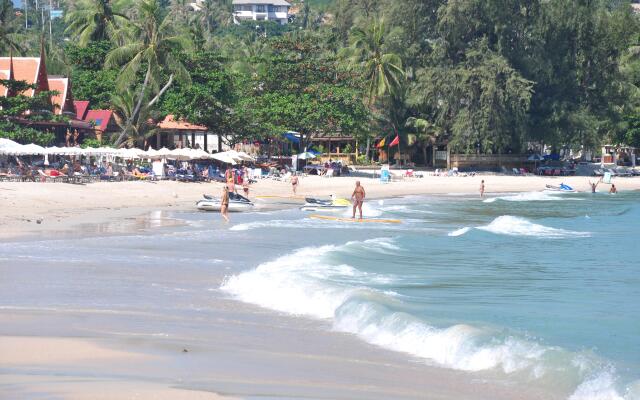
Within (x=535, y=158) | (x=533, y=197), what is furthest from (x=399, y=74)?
(x=533, y=197)

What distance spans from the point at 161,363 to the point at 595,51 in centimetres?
6977

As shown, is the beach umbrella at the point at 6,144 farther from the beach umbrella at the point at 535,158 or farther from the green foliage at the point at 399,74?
the beach umbrella at the point at 535,158

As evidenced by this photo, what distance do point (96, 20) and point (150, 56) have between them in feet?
44.5

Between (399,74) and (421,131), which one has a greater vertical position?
(399,74)

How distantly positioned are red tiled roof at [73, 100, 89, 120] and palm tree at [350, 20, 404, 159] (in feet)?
63.8

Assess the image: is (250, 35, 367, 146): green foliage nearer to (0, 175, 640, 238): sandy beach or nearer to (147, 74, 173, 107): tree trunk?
(0, 175, 640, 238): sandy beach

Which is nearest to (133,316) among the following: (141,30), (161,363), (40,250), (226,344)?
(226,344)

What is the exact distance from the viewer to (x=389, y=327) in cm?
1355

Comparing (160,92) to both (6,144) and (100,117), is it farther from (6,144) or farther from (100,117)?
(6,144)

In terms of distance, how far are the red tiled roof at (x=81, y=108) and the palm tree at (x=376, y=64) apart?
19.5 metres

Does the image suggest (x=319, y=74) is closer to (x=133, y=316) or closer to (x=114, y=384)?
(x=133, y=316)

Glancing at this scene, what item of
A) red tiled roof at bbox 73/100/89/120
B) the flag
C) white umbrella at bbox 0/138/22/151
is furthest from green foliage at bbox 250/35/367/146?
white umbrella at bbox 0/138/22/151

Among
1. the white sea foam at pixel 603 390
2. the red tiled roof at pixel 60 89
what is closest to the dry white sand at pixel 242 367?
the white sea foam at pixel 603 390

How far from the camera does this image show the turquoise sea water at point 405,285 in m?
12.1
